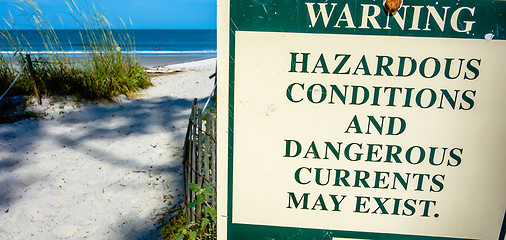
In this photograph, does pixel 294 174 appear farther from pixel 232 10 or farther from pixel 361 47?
pixel 232 10

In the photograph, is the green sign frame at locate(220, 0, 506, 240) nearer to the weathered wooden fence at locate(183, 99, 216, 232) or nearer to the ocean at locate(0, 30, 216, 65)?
the weathered wooden fence at locate(183, 99, 216, 232)

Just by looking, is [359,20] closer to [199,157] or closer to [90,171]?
[199,157]

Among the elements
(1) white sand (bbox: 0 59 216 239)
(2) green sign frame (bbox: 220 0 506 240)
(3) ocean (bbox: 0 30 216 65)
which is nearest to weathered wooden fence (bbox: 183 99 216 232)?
(1) white sand (bbox: 0 59 216 239)

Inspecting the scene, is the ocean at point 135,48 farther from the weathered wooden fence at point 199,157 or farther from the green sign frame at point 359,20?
the green sign frame at point 359,20

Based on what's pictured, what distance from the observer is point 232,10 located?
1082mm

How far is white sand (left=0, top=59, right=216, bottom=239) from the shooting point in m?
2.91

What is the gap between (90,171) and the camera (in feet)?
12.5

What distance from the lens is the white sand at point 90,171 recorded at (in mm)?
2909

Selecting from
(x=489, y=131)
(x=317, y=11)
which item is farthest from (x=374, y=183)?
(x=317, y=11)

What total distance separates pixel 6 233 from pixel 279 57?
9.75 ft

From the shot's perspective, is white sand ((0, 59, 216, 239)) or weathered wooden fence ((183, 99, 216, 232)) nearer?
weathered wooden fence ((183, 99, 216, 232))

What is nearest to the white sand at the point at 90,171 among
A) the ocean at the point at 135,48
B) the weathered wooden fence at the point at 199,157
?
the weathered wooden fence at the point at 199,157

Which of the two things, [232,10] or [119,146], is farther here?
[119,146]

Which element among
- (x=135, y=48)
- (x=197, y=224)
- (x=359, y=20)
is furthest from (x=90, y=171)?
(x=135, y=48)
